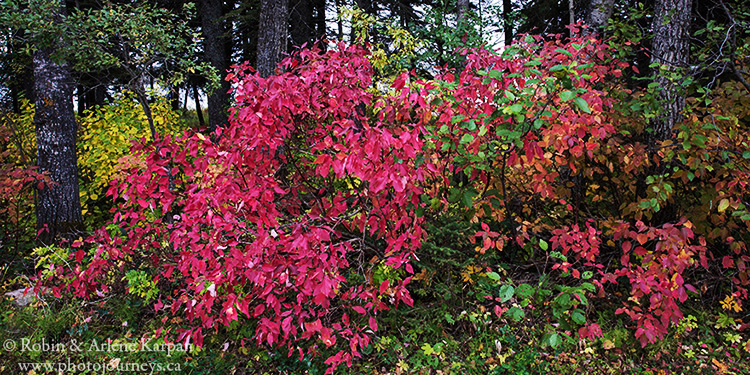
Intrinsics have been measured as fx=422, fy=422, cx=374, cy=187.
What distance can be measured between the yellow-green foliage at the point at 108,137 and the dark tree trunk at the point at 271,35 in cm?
200

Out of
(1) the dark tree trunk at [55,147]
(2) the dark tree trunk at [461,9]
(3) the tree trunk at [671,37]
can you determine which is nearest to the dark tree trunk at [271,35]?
(1) the dark tree trunk at [55,147]

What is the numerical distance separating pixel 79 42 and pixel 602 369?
666 centimetres

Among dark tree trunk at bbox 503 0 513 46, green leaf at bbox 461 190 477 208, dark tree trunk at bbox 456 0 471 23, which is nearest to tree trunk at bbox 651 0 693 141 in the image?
green leaf at bbox 461 190 477 208

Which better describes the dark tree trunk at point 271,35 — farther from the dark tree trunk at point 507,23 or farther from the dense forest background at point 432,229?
the dark tree trunk at point 507,23

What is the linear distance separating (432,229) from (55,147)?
4.96 metres

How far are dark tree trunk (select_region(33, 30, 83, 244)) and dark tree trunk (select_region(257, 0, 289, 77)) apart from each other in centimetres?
247

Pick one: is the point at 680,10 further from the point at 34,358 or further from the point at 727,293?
the point at 34,358

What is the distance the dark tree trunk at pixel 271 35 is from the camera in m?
5.77

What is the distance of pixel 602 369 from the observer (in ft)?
10.4

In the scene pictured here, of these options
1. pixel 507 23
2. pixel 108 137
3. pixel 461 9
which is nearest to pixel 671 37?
pixel 461 9

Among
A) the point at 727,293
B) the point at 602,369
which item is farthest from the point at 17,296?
the point at 727,293

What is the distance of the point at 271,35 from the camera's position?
5785 millimetres

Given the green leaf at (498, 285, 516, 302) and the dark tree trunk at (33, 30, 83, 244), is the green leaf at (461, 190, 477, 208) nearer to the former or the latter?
the green leaf at (498, 285, 516, 302)

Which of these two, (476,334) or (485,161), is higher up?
(485,161)
